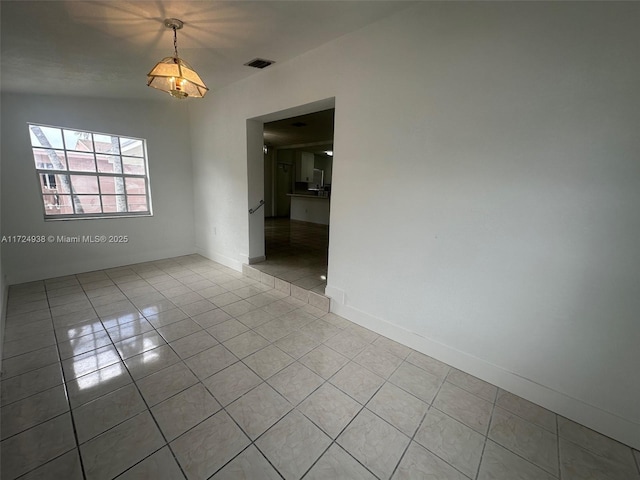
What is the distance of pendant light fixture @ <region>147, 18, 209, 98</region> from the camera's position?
1815 millimetres

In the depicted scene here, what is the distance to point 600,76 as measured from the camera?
4.45 feet

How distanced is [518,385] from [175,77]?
3.20m

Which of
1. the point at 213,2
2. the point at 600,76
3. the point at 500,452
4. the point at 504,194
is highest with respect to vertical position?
the point at 213,2

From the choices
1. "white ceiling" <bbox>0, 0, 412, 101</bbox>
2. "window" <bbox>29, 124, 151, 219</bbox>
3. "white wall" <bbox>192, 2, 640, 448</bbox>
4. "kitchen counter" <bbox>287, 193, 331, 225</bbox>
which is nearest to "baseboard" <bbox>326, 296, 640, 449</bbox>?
"white wall" <bbox>192, 2, 640, 448</bbox>

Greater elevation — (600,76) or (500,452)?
(600,76)

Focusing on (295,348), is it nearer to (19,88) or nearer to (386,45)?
(386,45)

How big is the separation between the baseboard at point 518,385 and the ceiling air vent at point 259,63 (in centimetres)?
281

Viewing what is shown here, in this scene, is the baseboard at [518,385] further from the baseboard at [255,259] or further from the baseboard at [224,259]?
the baseboard at [224,259]

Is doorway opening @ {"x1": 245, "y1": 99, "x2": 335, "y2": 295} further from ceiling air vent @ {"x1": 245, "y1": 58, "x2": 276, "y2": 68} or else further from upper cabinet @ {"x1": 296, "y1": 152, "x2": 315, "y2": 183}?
ceiling air vent @ {"x1": 245, "y1": 58, "x2": 276, "y2": 68}

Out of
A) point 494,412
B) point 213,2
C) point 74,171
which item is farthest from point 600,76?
point 74,171

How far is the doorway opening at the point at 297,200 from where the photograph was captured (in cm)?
366

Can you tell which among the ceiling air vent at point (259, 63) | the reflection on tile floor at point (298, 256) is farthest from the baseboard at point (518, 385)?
the ceiling air vent at point (259, 63)

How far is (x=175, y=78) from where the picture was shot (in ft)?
6.10

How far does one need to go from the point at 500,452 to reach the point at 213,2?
3284 millimetres
